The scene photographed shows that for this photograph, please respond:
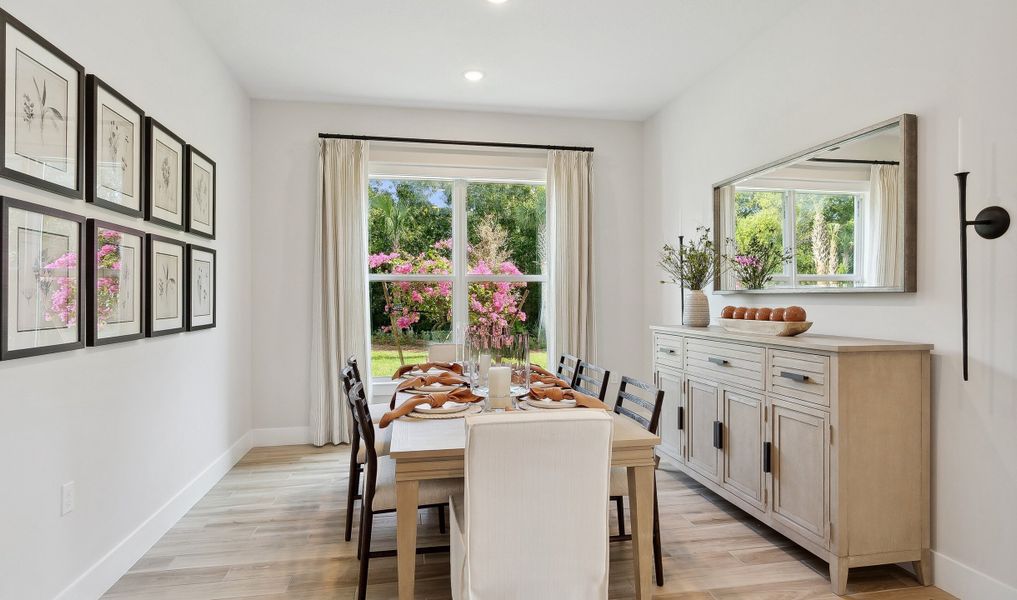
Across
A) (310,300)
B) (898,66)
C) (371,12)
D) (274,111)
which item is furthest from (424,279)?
(898,66)

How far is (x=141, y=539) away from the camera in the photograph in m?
2.71

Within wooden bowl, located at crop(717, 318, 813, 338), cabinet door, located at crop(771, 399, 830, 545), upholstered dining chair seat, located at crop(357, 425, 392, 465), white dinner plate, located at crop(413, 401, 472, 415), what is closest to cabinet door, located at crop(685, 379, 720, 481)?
wooden bowl, located at crop(717, 318, 813, 338)

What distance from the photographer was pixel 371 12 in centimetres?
325

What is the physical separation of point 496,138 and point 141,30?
9.10 ft

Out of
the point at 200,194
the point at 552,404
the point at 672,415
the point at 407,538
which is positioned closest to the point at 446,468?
the point at 407,538

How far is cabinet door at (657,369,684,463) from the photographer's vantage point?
11.9 feet

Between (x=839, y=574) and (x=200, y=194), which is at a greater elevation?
(x=200, y=194)

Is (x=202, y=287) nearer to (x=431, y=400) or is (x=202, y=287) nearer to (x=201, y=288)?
(x=201, y=288)

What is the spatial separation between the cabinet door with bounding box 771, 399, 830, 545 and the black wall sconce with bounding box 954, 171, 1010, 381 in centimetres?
59

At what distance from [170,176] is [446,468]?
231 cm

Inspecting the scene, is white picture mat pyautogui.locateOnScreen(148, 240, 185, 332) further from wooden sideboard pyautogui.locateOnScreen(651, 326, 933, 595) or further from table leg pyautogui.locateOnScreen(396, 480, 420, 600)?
wooden sideboard pyautogui.locateOnScreen(651, 326, 933, 595)

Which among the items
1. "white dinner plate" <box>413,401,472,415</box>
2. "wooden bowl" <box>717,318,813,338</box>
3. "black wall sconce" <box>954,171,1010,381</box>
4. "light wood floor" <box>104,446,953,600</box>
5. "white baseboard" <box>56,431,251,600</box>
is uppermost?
"black wall sconce" <box>954,171,1010,381</box>

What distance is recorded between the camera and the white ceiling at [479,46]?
3225mm

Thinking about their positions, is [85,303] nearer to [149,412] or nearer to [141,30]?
[149,412]
